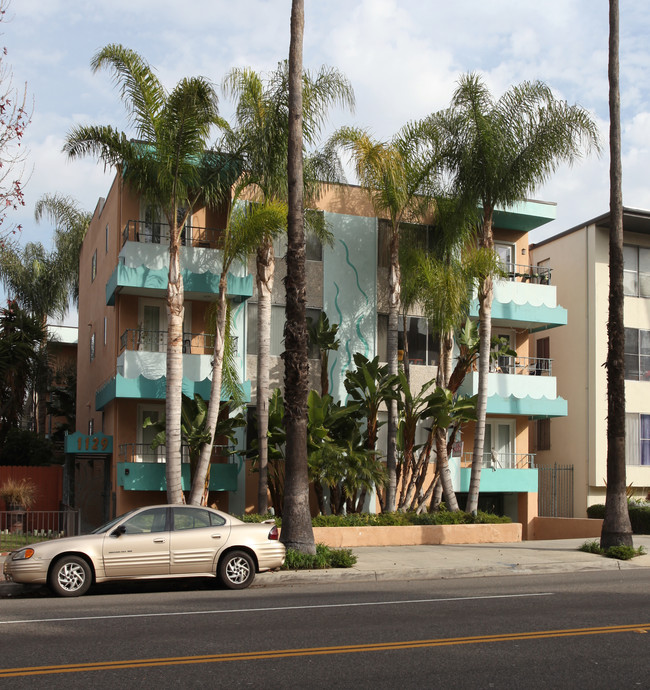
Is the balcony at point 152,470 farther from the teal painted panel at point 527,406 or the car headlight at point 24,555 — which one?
the car headlight at point 24,555

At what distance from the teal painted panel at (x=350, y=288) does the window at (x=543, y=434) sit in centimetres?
991

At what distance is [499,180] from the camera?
23016mm

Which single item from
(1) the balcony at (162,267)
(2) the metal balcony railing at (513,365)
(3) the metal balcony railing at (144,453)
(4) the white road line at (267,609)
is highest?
(1) the balcony at (162,267)

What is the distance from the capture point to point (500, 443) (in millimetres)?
28547

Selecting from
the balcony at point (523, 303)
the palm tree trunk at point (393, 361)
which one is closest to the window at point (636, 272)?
the balcony at point (523, 303)

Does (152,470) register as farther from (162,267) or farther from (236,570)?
(236,570)

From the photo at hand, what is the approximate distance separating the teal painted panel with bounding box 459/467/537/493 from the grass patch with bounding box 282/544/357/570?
10498mm

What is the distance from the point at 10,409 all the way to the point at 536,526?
1841 centimetres

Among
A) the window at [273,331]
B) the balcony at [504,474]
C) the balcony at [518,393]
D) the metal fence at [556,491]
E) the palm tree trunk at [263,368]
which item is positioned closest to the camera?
the palm tree trunk at [263,368]

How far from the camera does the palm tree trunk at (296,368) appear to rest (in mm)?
16266

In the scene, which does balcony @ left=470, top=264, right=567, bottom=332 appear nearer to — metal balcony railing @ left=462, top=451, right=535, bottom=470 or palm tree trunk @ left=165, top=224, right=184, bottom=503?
metal balcony railing @ left=462, top=451, right=535, bottom=470

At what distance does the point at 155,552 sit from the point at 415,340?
48.8ft

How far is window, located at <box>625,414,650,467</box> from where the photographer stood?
3059 centimetres

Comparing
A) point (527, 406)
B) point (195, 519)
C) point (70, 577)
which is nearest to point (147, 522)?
point (195, 519)
